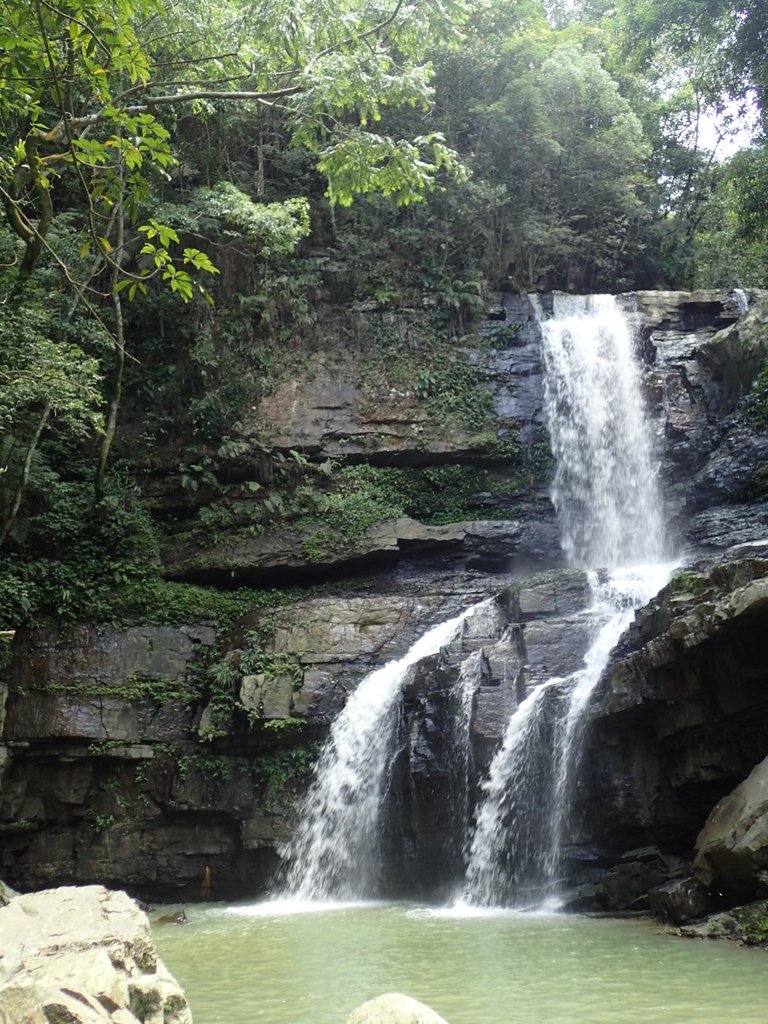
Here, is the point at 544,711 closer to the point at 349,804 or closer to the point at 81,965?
the point at 349,804

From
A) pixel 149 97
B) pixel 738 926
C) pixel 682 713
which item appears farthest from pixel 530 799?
pixel 149 97

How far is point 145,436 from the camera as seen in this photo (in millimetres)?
16953

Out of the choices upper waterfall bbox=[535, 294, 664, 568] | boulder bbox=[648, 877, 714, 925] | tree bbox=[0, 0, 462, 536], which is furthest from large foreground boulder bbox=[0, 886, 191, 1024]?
upper waterfall bbox=[535, 294, 664, 568]

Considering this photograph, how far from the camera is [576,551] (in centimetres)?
1620

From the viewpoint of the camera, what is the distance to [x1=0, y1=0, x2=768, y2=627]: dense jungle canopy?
1307cm

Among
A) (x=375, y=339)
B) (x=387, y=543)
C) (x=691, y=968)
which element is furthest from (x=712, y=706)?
(x=375, y=339)

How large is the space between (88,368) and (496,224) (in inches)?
435

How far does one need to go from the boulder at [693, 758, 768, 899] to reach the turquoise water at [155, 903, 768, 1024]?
0.67 metres

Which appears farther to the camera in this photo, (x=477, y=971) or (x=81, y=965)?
(x=477, y=971)

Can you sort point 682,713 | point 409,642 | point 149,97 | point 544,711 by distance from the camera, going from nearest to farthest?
point 149,97, point 682,713, point 544,711, point 409,642

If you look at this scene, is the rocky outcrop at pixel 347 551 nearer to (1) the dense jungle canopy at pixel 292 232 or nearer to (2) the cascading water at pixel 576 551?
(1) the dense jungle canopy at pixel 292 232

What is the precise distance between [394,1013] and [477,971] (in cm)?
319

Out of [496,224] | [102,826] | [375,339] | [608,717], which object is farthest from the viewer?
[496,224]

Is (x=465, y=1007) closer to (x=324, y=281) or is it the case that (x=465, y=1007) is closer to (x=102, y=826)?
(x=102, y=826)
